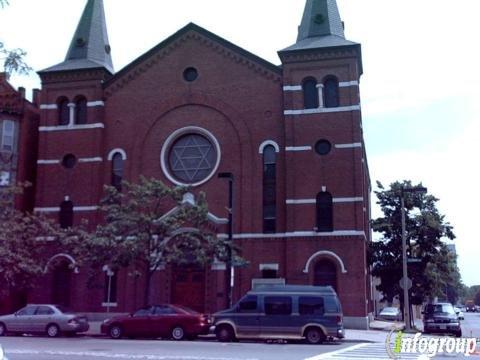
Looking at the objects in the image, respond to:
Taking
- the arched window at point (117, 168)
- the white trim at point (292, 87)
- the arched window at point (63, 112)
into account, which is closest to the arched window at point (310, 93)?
the white trim at point (292, 87)

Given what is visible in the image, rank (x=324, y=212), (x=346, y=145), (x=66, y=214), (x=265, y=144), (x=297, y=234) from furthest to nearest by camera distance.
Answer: (x=66, y=214)
(x=265, y=144)
(x=346, y=145)
(x=324, y=212)
(x=297, y=234)

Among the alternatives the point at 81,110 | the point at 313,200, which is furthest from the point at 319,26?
the point at 81,110

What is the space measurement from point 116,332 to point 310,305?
781cm

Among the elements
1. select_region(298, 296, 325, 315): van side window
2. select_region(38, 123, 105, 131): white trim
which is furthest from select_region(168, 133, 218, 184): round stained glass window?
select_region(298, 296, 325, 315): van side window

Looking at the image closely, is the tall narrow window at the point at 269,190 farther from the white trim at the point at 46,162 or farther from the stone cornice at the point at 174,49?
the white trim at the point at 46,162

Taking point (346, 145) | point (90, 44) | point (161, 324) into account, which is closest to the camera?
point (161, 324)

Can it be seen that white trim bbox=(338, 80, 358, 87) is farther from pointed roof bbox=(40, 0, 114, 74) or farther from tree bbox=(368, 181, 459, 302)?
pointed roof bbox=(40, 0, 114, 74)

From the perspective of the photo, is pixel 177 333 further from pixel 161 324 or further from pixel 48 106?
pixel 48 106

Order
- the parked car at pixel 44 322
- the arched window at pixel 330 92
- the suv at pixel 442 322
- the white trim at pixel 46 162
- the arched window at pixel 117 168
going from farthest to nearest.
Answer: the white trim at pixel 46 162, the arched window at pixel 117 168, the arched window at pixel 330 92, the suv at pixel 442 322, the parked car at pixel 44 322

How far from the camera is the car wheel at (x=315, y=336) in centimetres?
2255

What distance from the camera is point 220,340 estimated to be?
2328 cm

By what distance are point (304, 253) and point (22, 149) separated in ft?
59.6

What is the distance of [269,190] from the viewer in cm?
3334

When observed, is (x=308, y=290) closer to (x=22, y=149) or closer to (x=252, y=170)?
(x=252, y=170)
